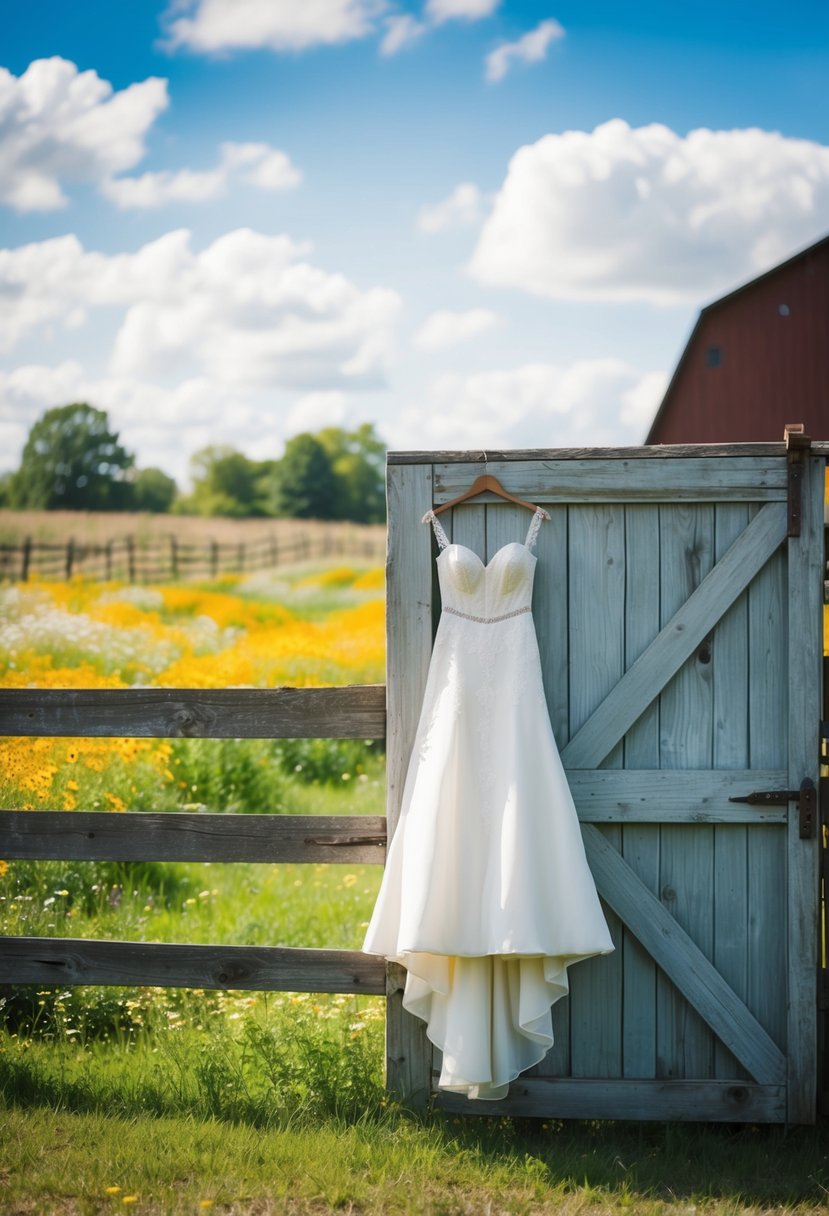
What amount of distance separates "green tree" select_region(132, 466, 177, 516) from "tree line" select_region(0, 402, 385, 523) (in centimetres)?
4

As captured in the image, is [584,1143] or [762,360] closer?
[584,1143]

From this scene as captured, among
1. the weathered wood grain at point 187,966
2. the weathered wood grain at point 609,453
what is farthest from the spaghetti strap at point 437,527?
the weathered wood grain at point 187,966

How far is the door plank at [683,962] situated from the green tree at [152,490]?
A: 33.0m

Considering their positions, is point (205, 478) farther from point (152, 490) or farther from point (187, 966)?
point (187, 966)

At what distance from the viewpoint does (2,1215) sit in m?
3.15

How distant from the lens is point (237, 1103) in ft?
12.7

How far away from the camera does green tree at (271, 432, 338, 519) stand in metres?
49.3

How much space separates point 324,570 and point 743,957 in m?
25.7

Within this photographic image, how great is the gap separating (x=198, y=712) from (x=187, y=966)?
1.04 m

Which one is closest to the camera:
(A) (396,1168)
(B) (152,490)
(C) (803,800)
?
(A) (396,1168)

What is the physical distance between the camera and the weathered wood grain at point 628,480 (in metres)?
3.86

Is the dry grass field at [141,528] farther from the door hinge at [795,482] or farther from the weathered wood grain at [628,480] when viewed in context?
the door hinge at [795,482]

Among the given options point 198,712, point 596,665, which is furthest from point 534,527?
point 198,712

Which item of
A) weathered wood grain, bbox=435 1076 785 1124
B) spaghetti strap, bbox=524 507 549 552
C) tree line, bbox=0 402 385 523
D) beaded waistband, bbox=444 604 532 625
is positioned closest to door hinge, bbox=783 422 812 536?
spaghetti strap, bbox=524 507 549 552
